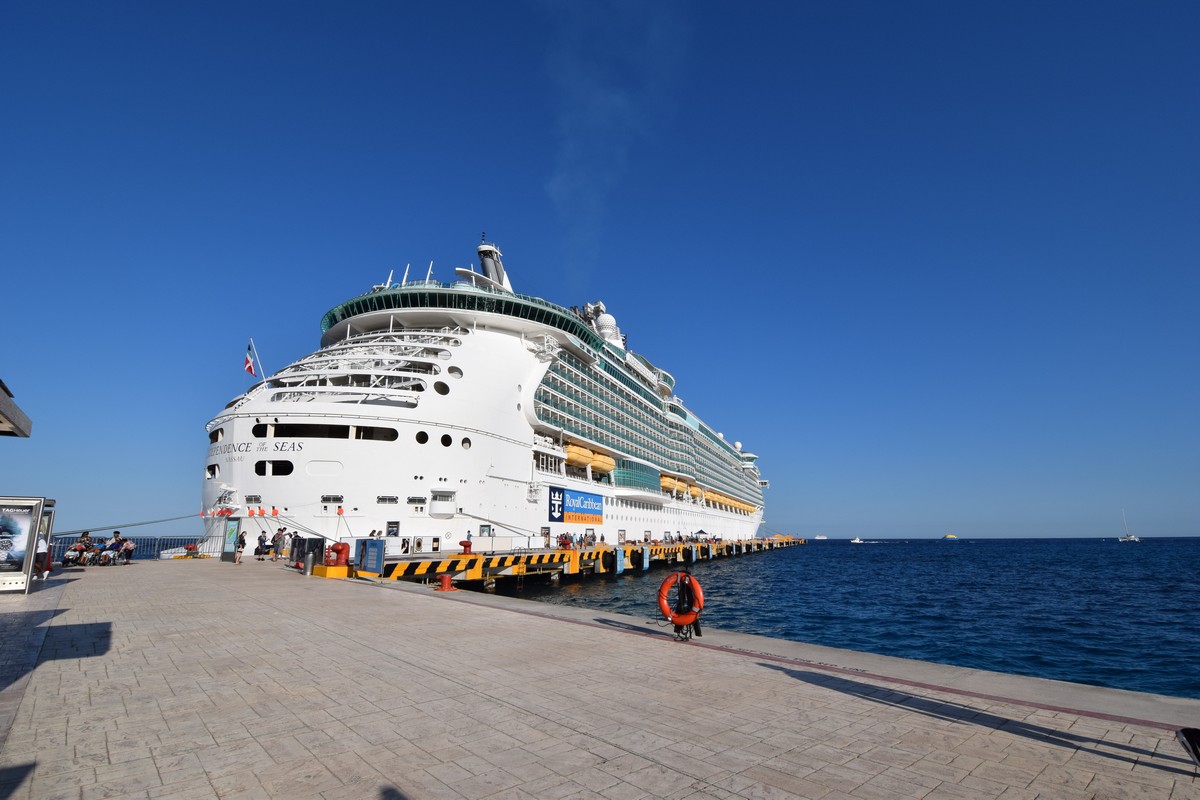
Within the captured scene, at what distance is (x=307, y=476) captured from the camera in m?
26.8

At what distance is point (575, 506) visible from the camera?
42.1 meters

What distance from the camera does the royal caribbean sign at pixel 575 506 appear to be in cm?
3916

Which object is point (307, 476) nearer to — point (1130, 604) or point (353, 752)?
point (353, 752)

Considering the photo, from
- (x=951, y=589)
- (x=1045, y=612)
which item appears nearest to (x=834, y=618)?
(x=1045, y=612)

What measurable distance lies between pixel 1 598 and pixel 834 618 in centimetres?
2522

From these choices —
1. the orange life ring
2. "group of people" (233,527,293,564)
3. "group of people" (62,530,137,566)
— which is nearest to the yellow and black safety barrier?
"group of people" (233,527,293,564)

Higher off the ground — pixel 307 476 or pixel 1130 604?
pixel 307 476

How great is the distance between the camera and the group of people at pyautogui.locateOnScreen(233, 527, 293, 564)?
26.4 m

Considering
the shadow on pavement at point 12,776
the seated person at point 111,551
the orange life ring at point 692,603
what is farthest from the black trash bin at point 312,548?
the shadow on pavement at point 12,776

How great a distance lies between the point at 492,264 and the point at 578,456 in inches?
630

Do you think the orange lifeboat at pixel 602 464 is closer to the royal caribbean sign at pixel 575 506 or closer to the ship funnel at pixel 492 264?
the royal caribbean sign at pixel 575 506

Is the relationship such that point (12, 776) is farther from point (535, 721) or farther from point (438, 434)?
point (438, 434)

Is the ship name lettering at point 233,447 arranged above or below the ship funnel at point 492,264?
below

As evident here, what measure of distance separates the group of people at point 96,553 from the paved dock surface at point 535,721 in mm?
17152
